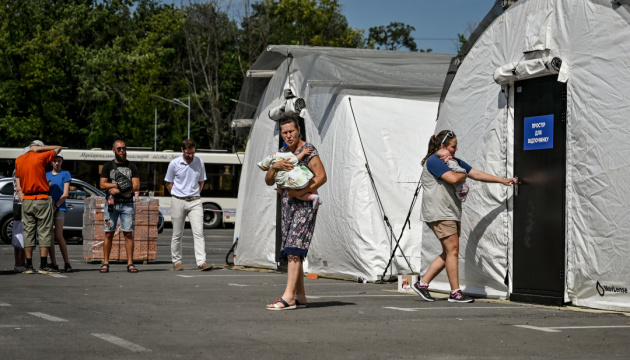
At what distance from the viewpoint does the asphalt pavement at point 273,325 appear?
6331 mm

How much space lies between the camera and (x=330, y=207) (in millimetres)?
13742

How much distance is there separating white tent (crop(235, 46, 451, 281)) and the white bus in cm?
2041

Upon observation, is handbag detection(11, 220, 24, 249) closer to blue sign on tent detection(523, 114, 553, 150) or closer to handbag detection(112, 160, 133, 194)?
handbag detection(112, 160, 133, 194)

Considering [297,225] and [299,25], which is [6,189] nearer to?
[297,225]

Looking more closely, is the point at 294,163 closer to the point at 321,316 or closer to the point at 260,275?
the point at 321,316

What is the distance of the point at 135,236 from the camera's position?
17125 millimetres

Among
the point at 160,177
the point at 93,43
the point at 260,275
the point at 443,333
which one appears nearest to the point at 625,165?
the point at 443,333

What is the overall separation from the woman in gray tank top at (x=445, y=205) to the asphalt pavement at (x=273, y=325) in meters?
0.28

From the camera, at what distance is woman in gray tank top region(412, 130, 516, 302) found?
9820mm

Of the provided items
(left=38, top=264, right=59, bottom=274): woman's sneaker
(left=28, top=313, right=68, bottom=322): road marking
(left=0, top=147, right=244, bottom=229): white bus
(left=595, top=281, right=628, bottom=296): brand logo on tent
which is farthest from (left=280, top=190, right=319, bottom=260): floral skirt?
(left=0, top=147, right=244, bottom=229): white bus

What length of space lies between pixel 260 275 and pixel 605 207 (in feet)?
20.5

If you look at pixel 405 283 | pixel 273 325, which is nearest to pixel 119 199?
pixel 405 283

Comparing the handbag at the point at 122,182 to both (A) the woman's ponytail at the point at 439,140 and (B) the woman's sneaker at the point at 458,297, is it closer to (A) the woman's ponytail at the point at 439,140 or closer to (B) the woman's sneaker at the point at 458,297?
(A) the woman's ponytail at the point at 439,140

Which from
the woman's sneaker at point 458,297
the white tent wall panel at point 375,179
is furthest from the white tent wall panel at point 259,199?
the woman's sneaker at point 458,297
